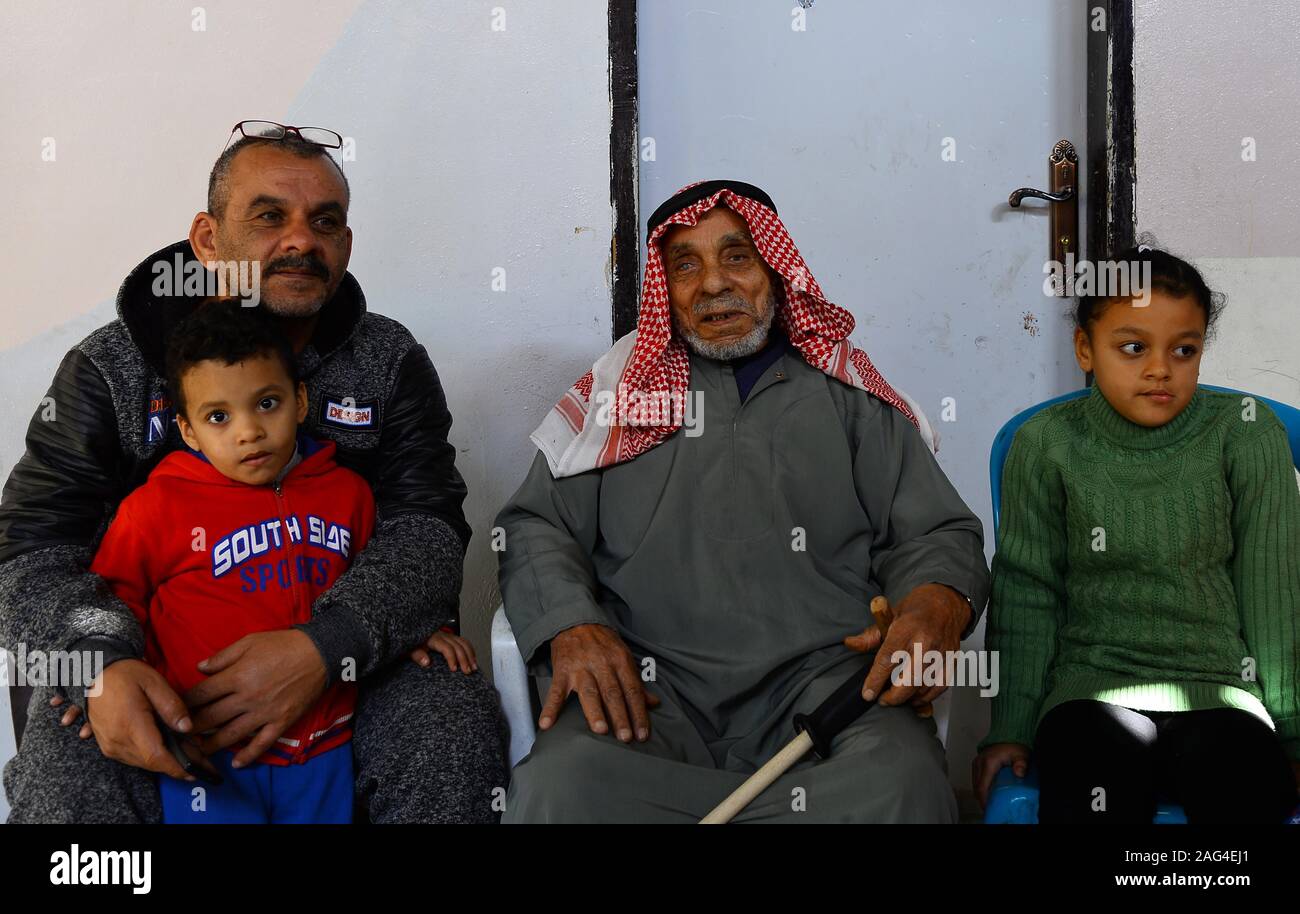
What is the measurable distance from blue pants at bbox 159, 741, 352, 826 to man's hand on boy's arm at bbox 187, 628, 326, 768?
2.1 inches

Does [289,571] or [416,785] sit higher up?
[289,571]

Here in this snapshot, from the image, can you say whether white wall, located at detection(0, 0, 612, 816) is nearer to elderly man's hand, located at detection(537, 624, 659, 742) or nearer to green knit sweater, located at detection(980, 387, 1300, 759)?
elderly man's hand, located at detection(537, 624, 659, 742)

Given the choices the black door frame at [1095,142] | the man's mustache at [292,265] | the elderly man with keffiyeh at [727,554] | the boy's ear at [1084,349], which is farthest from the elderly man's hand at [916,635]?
the black door frame at [1095,142]

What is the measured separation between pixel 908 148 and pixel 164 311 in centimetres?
213

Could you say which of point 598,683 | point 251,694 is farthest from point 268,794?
point 598,683

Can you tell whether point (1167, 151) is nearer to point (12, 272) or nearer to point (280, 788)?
point (280, 788)

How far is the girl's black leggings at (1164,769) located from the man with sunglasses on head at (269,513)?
0.98 metres

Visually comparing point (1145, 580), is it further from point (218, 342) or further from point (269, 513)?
Result: point (218, 342)

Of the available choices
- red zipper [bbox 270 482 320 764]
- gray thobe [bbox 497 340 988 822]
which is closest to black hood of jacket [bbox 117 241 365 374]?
red zipper [bbox 270 482 320 764]

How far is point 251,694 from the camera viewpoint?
6.55ft

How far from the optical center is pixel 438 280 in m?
3.47

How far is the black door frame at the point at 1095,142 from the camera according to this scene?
337 centimetres
